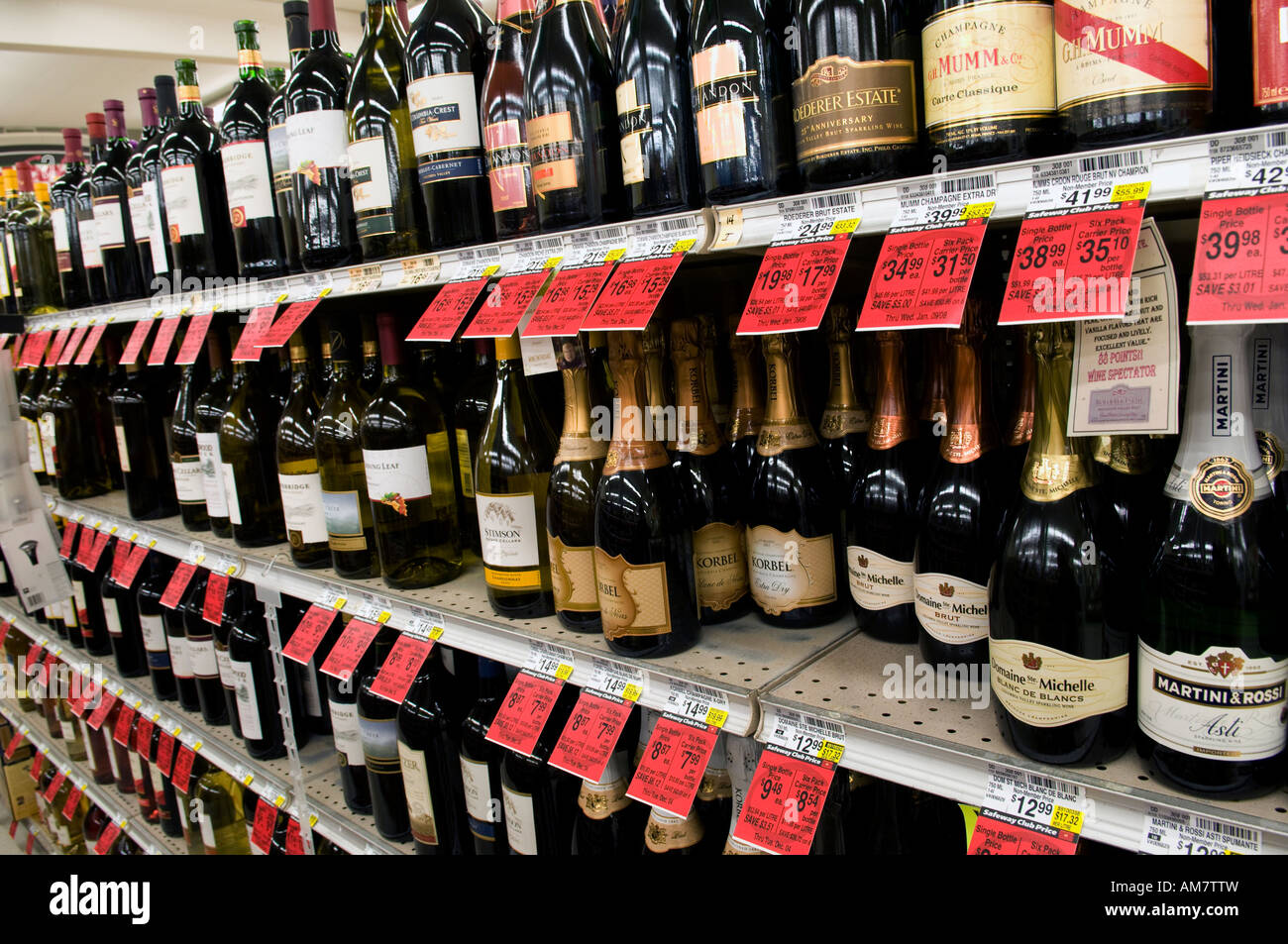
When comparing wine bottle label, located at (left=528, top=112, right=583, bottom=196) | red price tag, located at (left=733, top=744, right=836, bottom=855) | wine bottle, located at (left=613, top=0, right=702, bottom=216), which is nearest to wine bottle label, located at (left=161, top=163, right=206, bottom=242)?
wine bottle label, located at (left=528, top=112, right=583, bottom=196)

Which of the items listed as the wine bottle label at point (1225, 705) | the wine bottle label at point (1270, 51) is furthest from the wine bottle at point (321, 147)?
the wine bottle label at point (1225, 705)

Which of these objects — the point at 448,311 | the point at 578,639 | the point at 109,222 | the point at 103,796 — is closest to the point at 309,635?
the point at 578,639

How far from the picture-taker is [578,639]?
45.1 inches

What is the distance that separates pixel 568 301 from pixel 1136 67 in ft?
1.91

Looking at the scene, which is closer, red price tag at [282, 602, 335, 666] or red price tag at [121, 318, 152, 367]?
red price tag at [282, 602, 335, 666]

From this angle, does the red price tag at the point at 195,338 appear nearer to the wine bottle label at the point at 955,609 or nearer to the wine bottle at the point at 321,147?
the wine bottle at the point at 321,147

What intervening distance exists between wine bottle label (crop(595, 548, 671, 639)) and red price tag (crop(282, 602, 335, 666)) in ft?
2.13

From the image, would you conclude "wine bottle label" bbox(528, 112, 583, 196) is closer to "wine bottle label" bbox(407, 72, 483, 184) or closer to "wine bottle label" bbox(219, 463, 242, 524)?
"wine bottle label" bbox(407, 72, 483, 184)

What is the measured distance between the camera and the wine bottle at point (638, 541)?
105cm

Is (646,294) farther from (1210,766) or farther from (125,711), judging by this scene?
(125,711)

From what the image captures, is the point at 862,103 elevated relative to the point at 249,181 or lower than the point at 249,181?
lower

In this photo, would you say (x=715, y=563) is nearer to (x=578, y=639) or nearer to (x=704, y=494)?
(x=704, y=494)

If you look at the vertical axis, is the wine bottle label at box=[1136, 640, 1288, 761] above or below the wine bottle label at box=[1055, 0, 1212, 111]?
below

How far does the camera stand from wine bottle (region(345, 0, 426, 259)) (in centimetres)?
134
